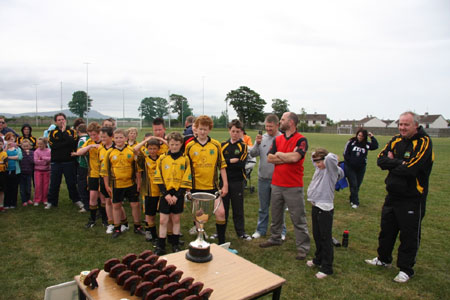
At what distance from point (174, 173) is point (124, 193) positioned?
59.3 inches

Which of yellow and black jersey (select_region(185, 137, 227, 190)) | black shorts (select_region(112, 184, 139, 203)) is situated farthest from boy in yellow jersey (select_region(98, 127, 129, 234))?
yellow and black jersey (select_region(185, 137, 227, 190))

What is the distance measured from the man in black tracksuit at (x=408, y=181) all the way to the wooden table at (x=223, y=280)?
240cm

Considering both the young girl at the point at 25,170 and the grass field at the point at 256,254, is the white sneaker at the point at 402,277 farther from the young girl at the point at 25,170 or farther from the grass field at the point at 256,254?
the young girl at the point at 25,170

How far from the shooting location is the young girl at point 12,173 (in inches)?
260

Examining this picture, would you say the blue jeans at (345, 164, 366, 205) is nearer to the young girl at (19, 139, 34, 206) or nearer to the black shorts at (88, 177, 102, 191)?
the black shorts at (88, 177, 102, 191)

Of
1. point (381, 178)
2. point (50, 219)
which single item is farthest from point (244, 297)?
point (381, 178)

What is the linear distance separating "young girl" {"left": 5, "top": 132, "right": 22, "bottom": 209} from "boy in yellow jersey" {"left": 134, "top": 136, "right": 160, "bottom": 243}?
353cm

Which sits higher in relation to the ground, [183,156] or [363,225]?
[183,156]

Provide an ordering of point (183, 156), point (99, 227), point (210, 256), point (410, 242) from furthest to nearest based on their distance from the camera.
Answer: point (99, 227) → point (183, 156) → point (410, 242) → point (210, 256)

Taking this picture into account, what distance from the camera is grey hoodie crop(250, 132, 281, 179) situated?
5.18m

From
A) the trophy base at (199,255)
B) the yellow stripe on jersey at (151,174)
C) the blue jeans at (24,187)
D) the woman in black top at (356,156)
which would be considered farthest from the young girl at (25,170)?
the woman in black top at (356,156)

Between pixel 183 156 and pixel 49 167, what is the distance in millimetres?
4581

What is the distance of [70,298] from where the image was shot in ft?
7.70

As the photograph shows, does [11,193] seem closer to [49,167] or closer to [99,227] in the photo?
[49,167]
